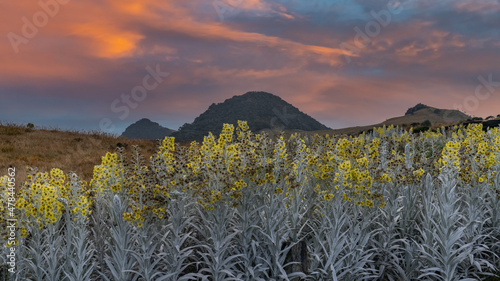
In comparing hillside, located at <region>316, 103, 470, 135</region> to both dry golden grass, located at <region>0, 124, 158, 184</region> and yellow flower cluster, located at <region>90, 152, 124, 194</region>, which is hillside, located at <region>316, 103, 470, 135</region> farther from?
yellow flower cluster, located at <region>90, 152, 124, 194</region>

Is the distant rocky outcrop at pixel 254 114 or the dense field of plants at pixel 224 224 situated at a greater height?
the distant rocky outcrop at pixel 254 114

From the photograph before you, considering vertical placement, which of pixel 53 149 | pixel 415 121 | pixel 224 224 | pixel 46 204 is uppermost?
pixel 415 121

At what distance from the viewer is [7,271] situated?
6.66 m

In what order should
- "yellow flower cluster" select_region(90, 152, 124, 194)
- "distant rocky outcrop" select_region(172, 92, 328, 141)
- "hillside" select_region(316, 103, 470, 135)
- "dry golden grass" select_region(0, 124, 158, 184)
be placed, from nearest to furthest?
"yellow flower cluster" select_region(90, 152, 124, 194) < "dry golden grass" select_region(0, 124, 158, 184) < "hillside" select_region(316, 103, 470, 135) < "distant rocky outcrop" select_region(172, 92, 328, 141)

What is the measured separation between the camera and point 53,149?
2633cm

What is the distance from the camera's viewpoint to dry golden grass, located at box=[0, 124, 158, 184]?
20.6 meters

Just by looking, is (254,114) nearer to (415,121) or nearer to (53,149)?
(415,121)

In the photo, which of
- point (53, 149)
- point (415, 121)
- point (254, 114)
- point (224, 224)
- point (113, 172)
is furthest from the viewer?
point (254, 114)

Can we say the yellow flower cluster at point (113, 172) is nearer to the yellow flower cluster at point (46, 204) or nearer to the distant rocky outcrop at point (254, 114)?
the yellow flower cluster at point (46, 204)

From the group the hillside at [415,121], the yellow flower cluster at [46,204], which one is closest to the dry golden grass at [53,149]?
the yellow flower cluster at [46,204]

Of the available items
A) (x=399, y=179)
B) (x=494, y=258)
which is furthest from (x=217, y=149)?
(x=494, y=258)

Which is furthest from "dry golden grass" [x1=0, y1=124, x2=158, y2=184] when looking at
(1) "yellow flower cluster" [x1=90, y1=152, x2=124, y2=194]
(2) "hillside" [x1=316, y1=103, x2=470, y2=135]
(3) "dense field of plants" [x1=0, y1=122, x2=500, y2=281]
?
(2) "hillside" [x1=316, y1=103, x2=470, y2=135]

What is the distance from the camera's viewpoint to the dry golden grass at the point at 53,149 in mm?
20625

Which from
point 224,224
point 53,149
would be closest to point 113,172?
point 224,224
